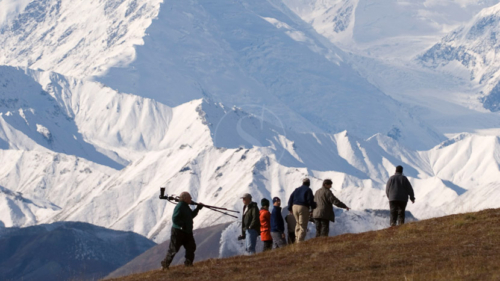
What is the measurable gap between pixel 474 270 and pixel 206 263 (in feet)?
34.6

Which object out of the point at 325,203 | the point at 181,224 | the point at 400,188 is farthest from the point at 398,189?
the point at 181,224

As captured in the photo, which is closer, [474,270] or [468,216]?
[474,270]

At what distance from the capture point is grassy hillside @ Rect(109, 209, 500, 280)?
102ft

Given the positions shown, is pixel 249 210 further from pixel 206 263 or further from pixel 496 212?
pixel 496 212

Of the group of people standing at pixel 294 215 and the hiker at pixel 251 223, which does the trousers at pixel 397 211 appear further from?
the hiker at pixel 251 223

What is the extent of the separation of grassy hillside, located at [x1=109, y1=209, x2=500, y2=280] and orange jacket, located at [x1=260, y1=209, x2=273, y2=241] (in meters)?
1.59

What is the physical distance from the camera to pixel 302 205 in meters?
39.8

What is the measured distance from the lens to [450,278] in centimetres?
2952

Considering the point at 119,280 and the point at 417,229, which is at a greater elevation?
the point at 417,229

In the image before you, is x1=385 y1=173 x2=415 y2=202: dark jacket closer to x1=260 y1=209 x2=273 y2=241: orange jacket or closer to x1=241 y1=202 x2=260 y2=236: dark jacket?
x1=260 y1=209 x2=273 y2=241: orange jacket

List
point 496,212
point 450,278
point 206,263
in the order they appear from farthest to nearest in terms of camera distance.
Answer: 1. point 496,212
2. point 206,263
3. point 450,278

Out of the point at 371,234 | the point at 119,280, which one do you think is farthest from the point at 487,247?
the point at 119,280

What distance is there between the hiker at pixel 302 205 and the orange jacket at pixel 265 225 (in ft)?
3.50

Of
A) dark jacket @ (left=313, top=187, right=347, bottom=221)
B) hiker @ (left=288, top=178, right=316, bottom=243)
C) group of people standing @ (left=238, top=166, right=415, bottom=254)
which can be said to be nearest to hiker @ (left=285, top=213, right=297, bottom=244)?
group of people standing @ (left=238, top=166, right=415, bottom=254)
